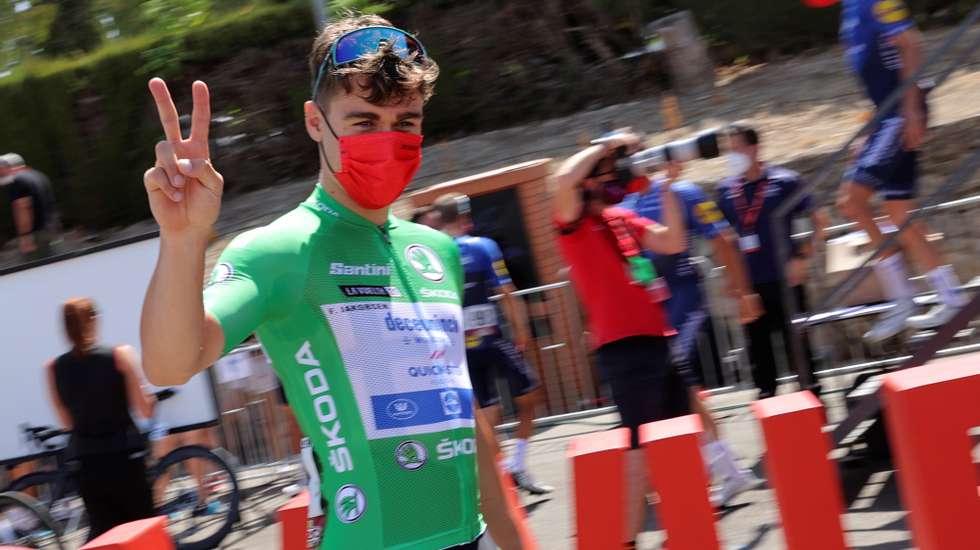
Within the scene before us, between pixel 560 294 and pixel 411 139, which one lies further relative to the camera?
pixel 560 294

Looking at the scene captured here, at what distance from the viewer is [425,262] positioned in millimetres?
2855

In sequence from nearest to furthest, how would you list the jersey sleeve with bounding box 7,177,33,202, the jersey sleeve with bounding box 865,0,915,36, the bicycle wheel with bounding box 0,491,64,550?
the jersey sleeve with bounding box 865,0,915,36 → the bicycle wheel with bounding box 0,491,64,550 → the jersey sleeve with bounding box 7,177,33,202

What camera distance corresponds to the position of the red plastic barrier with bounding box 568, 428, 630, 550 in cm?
440

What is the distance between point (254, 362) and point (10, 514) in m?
2.25

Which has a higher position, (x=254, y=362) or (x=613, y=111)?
(x=613, y=111)

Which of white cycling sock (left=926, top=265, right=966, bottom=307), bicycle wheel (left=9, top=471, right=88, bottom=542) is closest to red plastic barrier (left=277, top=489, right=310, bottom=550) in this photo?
white cycling sock (left=926, top=265, right=966, bottom=307)

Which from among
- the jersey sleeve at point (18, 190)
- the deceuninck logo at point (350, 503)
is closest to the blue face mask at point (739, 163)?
the deceuninck logo at point (350, 503)

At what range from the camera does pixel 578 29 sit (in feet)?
57.3

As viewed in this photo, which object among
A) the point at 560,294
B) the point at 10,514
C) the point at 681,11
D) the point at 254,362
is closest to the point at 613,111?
the point at 681,11

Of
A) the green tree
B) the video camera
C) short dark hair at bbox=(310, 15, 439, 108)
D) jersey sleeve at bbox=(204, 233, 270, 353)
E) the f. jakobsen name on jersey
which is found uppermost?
the green tree

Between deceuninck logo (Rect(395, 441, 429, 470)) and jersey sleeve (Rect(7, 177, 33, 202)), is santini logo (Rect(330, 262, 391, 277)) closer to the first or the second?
deceuninck logo (Rect(395, 441, 429, 470))

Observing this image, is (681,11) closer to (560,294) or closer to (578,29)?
(578,29)

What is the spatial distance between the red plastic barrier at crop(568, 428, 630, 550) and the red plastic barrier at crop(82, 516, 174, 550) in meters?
1.45

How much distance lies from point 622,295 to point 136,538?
9.40 feet
